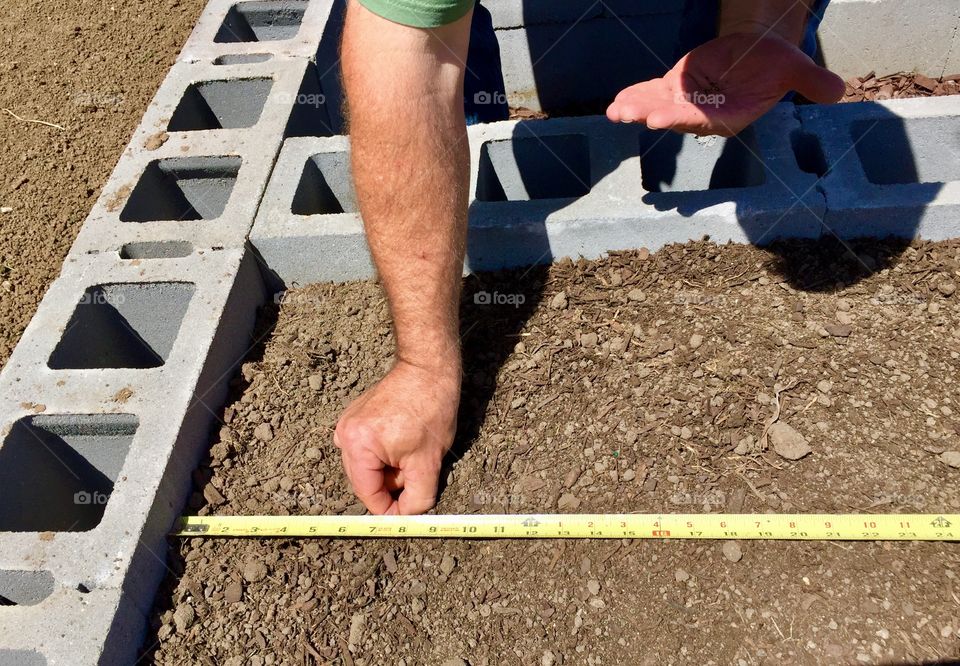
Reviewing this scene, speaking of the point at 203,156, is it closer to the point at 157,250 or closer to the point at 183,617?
the point at 157,250

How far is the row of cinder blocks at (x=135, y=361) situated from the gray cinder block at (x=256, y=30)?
2cm

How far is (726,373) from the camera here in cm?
250

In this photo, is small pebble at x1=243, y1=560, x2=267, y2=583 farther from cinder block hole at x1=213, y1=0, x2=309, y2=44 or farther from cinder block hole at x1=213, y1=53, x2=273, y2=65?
cinder block hole at x1=213, y1=0, x2=309, y2=44

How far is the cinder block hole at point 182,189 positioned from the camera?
10.5 ft

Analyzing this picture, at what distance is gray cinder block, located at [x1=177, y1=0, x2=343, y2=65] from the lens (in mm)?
3746

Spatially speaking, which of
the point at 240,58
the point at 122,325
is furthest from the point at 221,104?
the point at 122,325

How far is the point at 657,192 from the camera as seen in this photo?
2875 millimetres

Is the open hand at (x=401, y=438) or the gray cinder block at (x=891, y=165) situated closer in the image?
the open hand at (x=401, y=438)

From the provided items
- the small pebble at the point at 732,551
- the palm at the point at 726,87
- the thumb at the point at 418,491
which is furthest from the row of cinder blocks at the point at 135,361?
the small pebble at the point at 732,551

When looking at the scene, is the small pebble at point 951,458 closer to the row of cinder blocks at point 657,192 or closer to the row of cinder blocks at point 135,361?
the row of cinder blocks at point 657,192

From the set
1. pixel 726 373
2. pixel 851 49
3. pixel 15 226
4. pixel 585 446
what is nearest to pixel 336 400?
pixel 585 446

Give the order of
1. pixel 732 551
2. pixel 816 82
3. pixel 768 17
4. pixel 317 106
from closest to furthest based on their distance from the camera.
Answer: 1. pixel 732 551
2. pixel 816 82
3. pixel 768 17
4. pixel 317 106

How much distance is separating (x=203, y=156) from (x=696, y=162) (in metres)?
2.14

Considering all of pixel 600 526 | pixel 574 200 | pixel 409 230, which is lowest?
pixel 600 526
